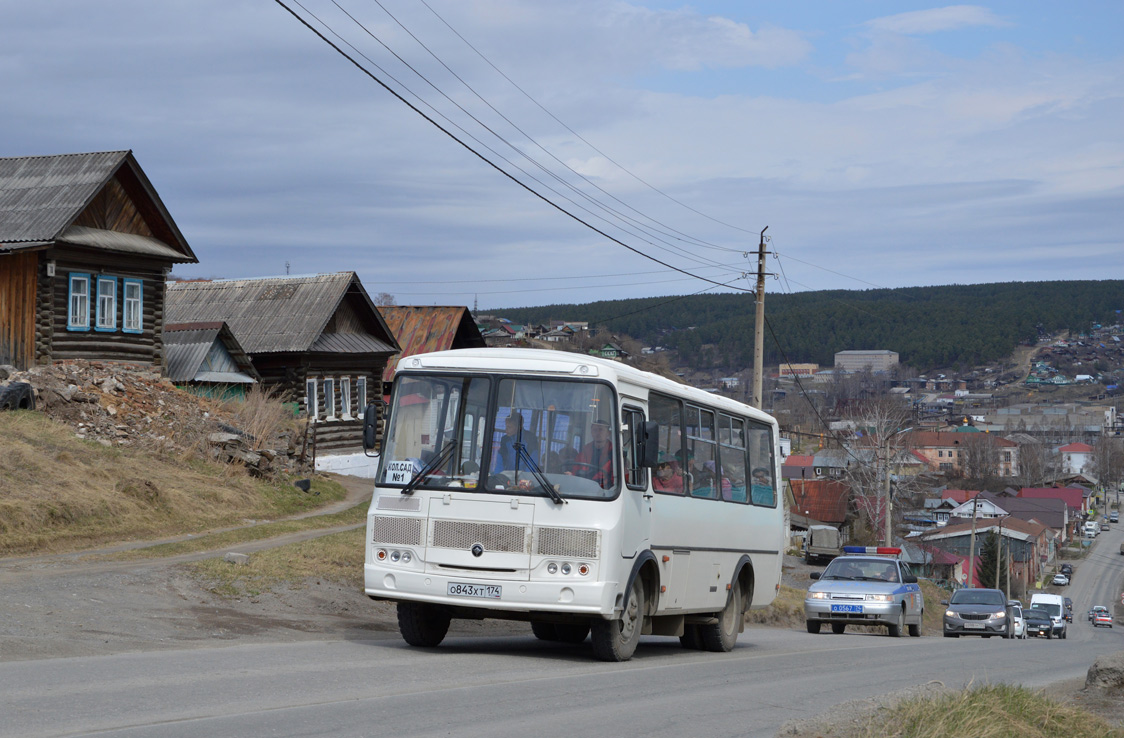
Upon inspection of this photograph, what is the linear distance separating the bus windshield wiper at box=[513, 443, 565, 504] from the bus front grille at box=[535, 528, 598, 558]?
0.30m

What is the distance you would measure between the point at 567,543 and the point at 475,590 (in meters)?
0.98

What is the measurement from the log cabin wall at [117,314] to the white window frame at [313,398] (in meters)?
8.20

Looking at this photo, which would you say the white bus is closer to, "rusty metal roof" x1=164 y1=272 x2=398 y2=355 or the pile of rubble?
the pile of rubble

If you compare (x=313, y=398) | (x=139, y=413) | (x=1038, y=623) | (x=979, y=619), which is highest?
(x=313, y=398)

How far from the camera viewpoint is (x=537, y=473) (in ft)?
36.8

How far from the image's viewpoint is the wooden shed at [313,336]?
131 ft

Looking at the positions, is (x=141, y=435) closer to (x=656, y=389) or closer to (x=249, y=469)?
(x=249, y=469)

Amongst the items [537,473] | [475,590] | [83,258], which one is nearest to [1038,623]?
[83,258]

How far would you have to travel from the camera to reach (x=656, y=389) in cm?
1268

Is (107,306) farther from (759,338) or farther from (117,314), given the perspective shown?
(759,338)

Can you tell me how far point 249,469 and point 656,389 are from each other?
1696cm

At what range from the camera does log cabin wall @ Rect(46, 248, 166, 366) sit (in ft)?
95.6

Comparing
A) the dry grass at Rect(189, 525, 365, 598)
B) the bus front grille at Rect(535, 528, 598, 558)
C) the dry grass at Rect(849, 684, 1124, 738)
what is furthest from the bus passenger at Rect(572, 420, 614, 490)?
the dry grass at Rect(189, 525, 365, 598)

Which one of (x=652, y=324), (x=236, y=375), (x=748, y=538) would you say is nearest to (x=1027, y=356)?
(x=652, y=324)
